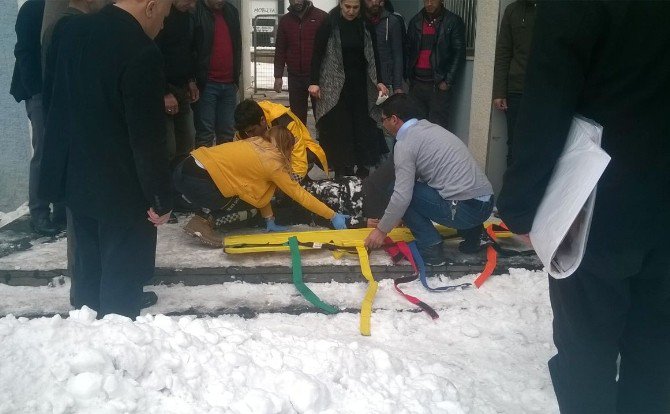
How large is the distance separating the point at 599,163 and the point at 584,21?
39cm

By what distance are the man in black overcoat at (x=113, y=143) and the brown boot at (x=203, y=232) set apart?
1.44m

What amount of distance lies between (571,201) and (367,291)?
2.34m

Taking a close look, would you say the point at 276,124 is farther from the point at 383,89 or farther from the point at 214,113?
the point at 383,89

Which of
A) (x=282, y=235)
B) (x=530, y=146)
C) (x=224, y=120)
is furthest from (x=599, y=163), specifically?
(x=224, y=120)

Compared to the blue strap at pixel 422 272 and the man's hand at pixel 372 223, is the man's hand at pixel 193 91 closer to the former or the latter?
the man's hand at pixel 372 223

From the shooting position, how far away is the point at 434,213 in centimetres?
434

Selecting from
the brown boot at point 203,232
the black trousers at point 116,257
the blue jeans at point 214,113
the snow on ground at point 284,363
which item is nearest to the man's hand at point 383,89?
the blue jeans at point 214,113

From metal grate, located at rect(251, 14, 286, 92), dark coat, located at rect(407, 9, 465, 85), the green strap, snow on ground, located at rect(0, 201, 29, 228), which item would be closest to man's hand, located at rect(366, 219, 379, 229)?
the green strap

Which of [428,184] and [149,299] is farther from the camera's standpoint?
[428,184]

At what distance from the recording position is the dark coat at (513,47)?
5.25 metres

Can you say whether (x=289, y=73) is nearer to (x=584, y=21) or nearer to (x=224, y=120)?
(x=224, y=120)

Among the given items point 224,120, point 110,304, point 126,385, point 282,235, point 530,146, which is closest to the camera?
point 530,146

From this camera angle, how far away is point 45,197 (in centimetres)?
301

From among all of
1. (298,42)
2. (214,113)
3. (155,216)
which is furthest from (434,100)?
(155,216)
